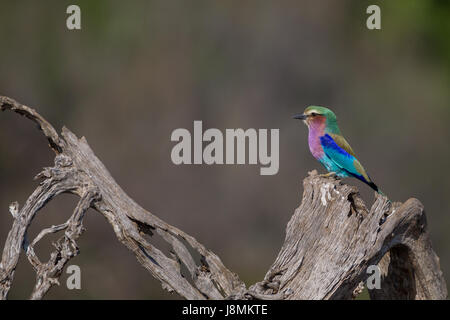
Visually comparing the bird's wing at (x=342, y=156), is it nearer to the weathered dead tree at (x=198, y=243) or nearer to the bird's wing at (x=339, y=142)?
the bird's wing at (x=339, y=142)

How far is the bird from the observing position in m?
4.49

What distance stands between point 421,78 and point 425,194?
205 cm

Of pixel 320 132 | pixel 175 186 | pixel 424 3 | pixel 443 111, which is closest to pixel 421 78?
pixel 443 111

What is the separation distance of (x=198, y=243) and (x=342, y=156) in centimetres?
122

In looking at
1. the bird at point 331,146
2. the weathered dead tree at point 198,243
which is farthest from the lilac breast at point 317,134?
the weathered dead tree at point 198,243

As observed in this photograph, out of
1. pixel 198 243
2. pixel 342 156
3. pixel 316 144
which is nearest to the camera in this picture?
pixel 198 243

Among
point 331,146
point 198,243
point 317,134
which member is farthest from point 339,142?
point 198,243

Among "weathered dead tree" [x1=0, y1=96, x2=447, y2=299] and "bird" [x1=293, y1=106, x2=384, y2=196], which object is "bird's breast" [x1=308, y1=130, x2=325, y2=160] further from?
"weathered dead tree" [x1=0, y1=96, x2=447, y2=299]

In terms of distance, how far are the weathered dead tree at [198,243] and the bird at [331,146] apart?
0.48m

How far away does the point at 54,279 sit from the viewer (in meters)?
3.48

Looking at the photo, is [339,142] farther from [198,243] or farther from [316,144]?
[198,243]

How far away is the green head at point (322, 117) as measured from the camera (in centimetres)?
455

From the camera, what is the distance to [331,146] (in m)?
4.52

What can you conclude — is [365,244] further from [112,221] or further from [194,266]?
[112,221]
